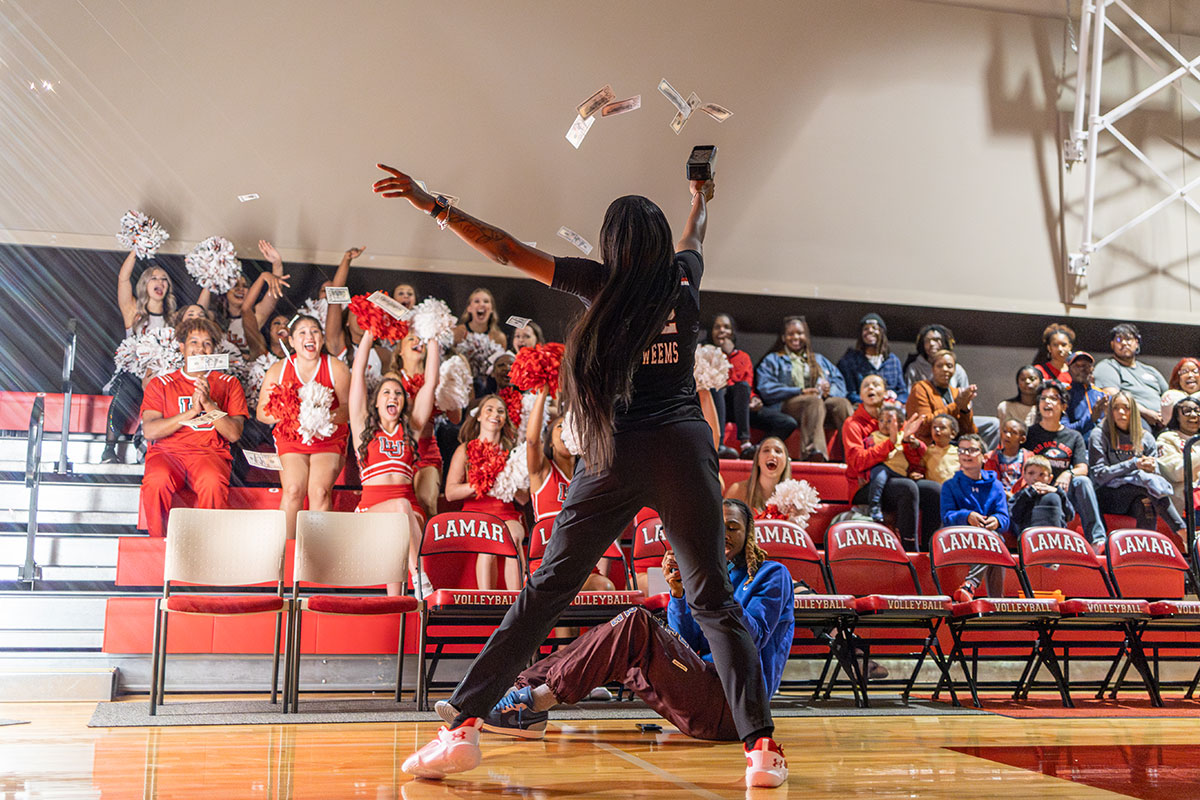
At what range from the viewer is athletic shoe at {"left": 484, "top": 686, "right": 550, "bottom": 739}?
3.48 m

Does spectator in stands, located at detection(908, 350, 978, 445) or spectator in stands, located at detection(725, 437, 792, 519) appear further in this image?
spectator in stands, located at detection(908, 350, 978, 445)

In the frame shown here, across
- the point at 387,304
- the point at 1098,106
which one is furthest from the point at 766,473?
the point at 1098,106

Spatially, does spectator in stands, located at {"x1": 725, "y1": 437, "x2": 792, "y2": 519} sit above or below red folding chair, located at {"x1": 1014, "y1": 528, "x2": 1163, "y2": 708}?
above

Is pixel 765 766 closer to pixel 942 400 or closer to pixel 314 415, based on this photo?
pixel 314 415

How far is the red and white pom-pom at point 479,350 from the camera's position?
25.3ft

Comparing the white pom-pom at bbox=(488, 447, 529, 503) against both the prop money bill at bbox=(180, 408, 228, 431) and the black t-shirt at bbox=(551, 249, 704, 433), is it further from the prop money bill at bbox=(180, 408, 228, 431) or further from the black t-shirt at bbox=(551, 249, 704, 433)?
the black t-shirt at bbox=(551, 249, 704, 433)

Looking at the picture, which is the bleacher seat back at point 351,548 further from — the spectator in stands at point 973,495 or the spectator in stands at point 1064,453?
the spectator in stands at point 1064,453

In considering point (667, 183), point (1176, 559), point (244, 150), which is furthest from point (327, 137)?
point (1176, 559)

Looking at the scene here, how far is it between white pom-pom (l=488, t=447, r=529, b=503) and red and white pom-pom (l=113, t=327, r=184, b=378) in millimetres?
2363

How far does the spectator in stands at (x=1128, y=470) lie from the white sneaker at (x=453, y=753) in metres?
6.70

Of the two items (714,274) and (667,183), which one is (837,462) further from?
(667,183)

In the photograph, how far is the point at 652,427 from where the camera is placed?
2.58m

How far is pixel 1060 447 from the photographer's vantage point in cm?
771

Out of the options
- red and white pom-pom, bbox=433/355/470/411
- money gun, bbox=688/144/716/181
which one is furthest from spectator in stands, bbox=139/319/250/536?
money gun, bbox=688/144/716/181
